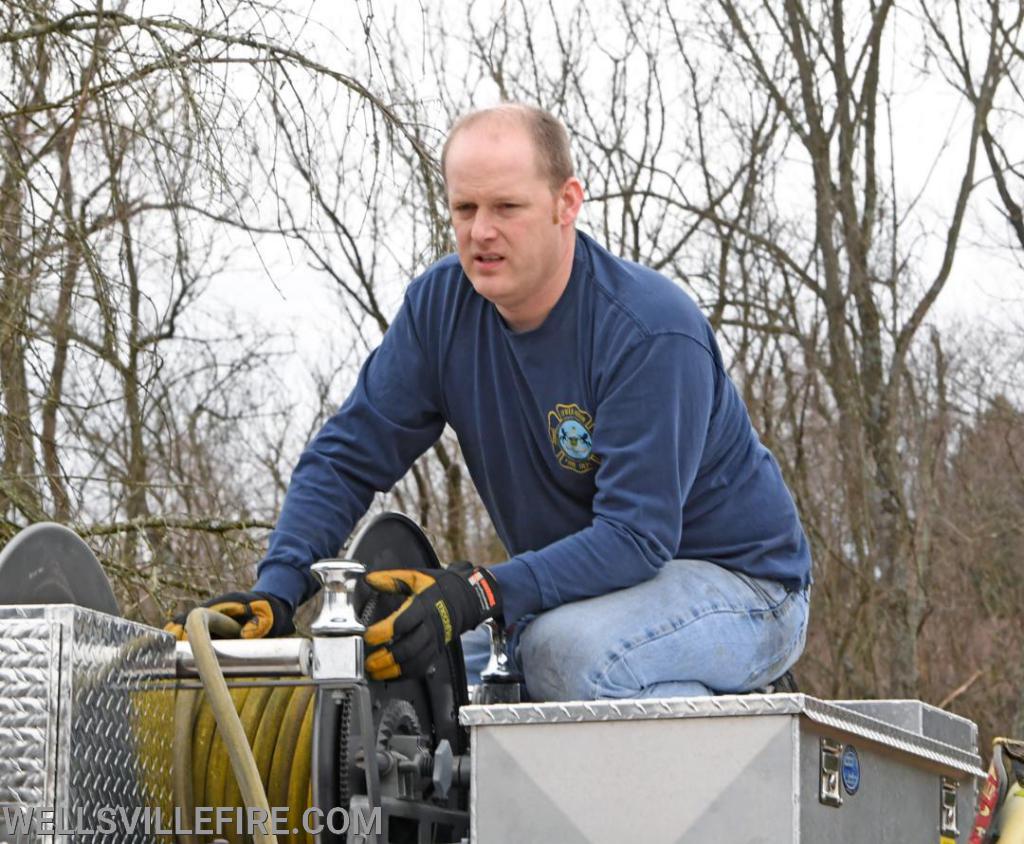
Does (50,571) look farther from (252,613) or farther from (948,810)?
(948,810)

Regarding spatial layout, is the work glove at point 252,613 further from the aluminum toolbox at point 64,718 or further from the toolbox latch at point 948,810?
the toolbox latch at point 948,810

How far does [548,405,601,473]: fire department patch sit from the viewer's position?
3.67 m

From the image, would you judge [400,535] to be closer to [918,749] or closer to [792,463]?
[918,749]

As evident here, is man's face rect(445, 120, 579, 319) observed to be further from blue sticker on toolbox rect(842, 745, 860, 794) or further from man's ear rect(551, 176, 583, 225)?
blue sticker on toolbox rect(842, 745, 860, 794)

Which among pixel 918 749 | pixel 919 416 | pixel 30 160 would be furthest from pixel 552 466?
pixel 919 416

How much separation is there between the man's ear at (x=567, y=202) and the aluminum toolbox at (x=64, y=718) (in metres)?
1.41

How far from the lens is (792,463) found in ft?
40.6

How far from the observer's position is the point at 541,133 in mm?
3662

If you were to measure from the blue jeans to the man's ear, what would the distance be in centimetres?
81

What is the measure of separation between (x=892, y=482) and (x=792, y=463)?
2.48 feet

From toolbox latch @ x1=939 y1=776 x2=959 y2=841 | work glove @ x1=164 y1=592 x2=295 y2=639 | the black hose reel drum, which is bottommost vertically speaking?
toolbox latch @ x1=939 y1=776 x2=959 y2=841

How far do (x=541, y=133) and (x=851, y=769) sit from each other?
1562mm

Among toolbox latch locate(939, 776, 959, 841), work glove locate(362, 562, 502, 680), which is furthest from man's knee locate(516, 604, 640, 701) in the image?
toolbox latch locate(939, 776, 959, 841)

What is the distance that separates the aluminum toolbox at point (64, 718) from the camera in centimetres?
255
